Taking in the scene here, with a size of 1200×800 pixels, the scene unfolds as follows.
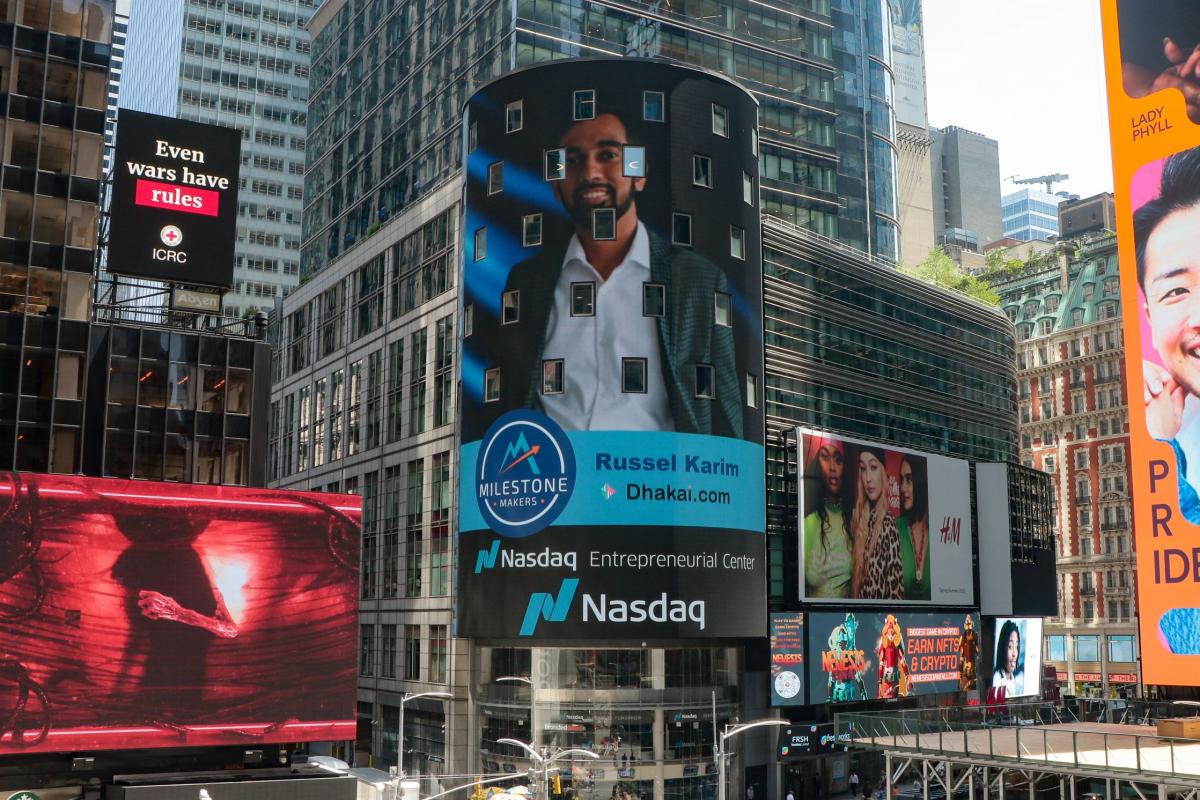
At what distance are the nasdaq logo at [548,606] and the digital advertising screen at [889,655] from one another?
1660 cm

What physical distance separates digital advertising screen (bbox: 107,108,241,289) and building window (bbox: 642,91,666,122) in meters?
22.8

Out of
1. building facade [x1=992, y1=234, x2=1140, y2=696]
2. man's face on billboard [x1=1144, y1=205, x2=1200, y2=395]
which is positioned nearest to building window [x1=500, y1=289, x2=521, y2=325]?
man's face on billboard [x1=1144, y1=205, x2=1200, y2=395]

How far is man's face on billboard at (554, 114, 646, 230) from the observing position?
72.9 meters

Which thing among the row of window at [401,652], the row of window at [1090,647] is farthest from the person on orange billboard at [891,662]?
the row of window at [1090,647]

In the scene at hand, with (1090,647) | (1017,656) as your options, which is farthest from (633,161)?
(1090,647)

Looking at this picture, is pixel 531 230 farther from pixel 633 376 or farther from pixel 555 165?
pixel 633 376

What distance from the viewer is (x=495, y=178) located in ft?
250

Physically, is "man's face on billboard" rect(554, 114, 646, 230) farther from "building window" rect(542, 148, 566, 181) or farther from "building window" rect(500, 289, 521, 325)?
"building window" rect(500, 289, 521, 325)

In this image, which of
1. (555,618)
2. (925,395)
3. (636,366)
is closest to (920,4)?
(925,395)

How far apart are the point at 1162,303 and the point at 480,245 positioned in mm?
37621

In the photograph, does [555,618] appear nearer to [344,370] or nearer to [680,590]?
[680,590]

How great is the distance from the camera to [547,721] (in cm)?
6912

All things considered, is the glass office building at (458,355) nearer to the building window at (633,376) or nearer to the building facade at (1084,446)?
the building window at (633,376)

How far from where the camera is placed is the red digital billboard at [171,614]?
56.9 meters
